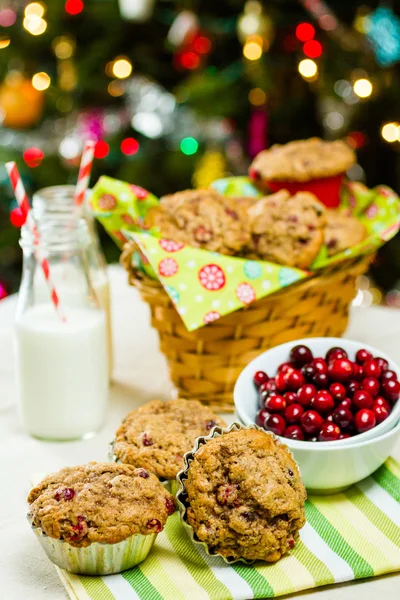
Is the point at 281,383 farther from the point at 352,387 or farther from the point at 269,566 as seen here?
the point at 269,566

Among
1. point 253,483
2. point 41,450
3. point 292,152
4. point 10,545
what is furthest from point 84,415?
point 292,152

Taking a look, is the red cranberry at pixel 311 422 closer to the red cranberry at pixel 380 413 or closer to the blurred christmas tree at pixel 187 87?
the red cranberry at pixel 380 413

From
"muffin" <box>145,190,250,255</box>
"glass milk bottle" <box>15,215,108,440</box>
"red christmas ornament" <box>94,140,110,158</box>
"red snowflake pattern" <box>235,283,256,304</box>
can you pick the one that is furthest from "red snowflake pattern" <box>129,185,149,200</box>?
"red christmas ornament" <box>94,140,110,158</box>

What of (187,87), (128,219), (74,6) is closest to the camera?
(128,219)

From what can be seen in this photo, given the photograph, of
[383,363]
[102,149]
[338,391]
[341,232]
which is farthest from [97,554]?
[102,149]

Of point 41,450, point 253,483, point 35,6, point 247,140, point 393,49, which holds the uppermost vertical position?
point 35,6

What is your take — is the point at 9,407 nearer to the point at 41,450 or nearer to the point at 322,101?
the point at 41,450

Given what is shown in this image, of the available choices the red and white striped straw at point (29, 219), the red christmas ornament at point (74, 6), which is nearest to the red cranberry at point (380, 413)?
the red and white striped straw at point (29, 219)
